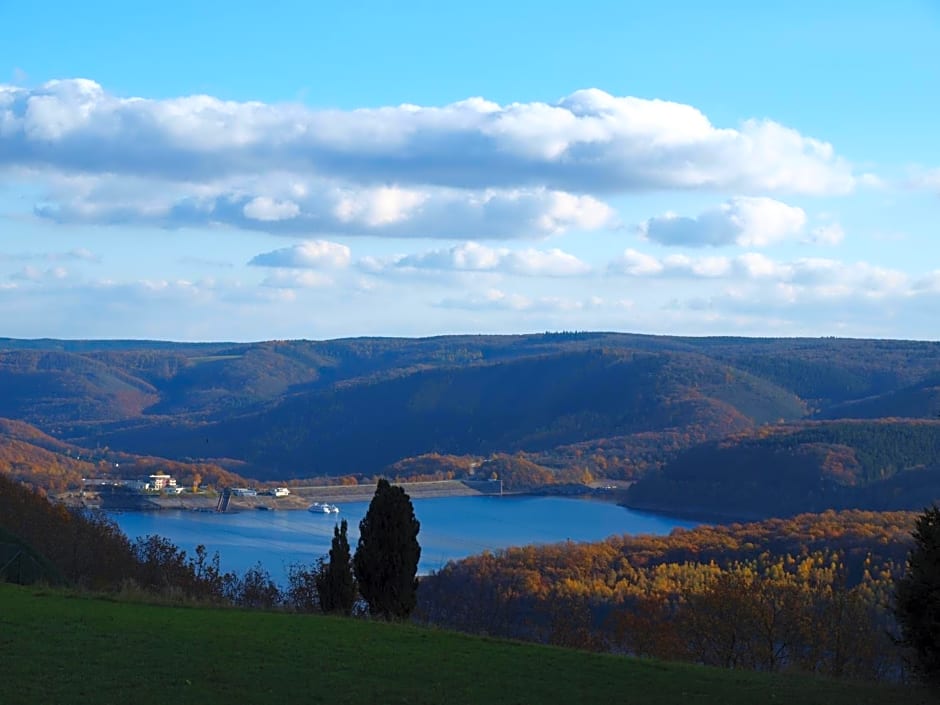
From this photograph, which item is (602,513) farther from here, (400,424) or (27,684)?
(27,684)

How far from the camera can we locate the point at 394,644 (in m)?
14.2

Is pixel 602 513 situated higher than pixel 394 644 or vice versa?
pixel 394 644

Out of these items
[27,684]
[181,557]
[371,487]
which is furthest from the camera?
[371,487]

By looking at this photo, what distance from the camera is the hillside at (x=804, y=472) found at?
239 ft

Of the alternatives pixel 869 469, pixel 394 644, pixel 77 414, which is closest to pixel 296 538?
pixel 869 469

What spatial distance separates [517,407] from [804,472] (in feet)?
230

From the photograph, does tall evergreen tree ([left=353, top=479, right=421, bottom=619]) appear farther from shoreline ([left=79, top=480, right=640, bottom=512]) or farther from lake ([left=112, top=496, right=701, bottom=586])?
shoreline ([left=79, top=480, right=640, bottom=512])

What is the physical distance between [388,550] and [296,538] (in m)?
46.5

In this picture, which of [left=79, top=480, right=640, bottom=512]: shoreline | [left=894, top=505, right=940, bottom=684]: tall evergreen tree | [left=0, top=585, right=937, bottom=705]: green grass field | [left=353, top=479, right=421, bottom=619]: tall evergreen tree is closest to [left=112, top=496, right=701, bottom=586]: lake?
[left=79, top=480, right=640, bottom=512]: shoreline

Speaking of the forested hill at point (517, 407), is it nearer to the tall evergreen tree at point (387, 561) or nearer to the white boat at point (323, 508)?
the white boat at point (323, 508)

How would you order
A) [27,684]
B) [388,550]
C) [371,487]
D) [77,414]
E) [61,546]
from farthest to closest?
[77,414], [371,487], [61,546], [388,550], [27,684]

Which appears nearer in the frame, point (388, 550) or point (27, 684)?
point (27, 684)

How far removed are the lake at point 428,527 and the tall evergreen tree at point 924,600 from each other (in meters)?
35.4

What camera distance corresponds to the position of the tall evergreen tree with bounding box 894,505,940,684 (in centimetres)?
1223
